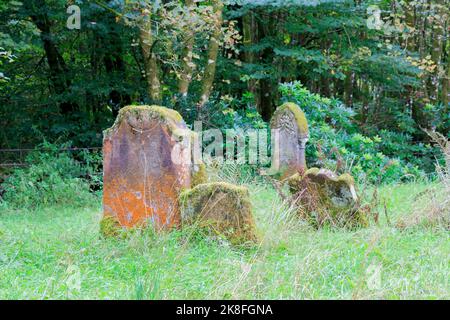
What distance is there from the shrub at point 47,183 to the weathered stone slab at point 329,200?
5304 millimetres

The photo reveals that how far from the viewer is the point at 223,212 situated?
6.23m

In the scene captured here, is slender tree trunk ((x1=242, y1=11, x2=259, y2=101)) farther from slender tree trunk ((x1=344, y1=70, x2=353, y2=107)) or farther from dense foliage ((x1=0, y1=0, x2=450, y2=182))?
slender tree trunk ((x1=344, y1=70, x2=353, y2=107))

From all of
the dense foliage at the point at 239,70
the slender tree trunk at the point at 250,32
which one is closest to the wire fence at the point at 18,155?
the dense foliage at the point at 239,70

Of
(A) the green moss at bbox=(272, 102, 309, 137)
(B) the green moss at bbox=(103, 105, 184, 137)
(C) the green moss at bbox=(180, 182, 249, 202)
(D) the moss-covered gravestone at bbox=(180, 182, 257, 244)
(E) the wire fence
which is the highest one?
(B) the green moss at bbox=(103, 105, 184, 137)

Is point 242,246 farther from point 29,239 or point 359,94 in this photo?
point 359,94

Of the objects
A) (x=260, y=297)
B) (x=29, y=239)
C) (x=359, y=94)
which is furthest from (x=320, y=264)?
(x=359, y=94)

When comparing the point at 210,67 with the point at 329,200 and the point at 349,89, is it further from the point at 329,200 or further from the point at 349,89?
the point at 329,200

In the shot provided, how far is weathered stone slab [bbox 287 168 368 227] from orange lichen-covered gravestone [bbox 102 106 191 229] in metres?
1.66

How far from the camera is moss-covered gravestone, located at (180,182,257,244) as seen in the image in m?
6.11

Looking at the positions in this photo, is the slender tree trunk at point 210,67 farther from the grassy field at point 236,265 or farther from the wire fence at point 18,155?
the grassy field at point 236,265

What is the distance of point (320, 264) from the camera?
5078 mm

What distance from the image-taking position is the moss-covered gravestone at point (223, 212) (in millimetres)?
6113

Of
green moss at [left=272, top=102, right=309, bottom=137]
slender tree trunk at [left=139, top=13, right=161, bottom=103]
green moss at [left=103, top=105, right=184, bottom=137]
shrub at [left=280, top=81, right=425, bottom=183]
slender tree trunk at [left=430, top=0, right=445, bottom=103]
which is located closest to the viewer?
green moss at [left=103, top=105, right=184, bottom=137]

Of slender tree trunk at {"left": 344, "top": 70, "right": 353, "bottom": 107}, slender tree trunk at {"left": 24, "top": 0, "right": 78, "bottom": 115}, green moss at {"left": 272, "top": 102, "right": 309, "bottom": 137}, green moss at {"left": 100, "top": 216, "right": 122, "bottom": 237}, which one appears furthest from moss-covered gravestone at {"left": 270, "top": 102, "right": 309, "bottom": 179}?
slender tree trunk at {"left": 344, "top": 70, "right": 353, "bottom": 107}
